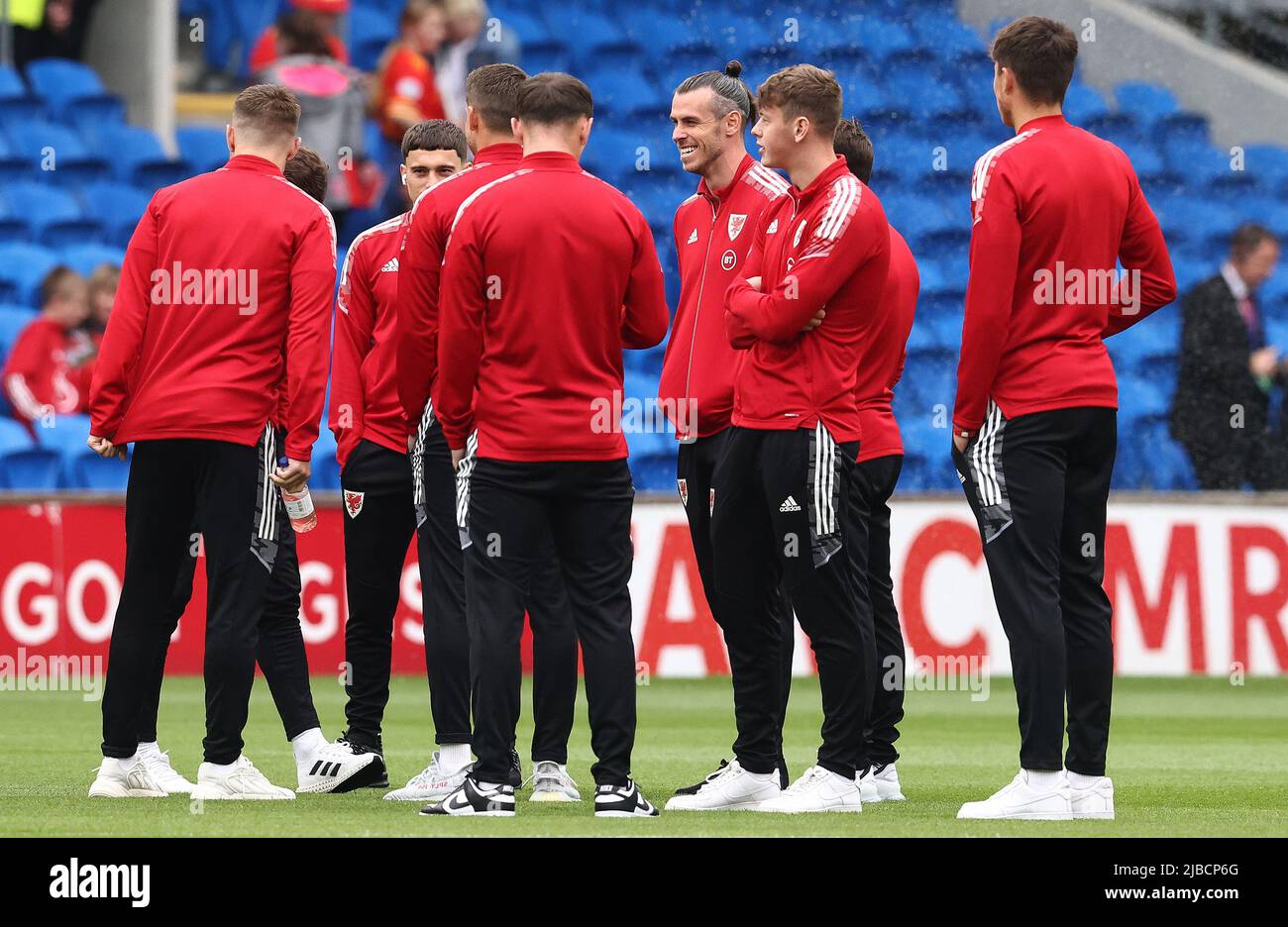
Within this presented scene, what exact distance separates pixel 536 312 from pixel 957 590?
224 inches

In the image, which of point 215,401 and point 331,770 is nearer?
point 215,401

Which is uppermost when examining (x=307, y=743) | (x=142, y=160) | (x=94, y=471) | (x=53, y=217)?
(x=142, y=160)

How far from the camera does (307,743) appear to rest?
6391mm

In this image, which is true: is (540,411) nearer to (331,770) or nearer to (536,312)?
(536,312)

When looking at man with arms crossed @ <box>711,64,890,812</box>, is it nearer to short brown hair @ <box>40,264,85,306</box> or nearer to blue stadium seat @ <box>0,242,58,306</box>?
short brown hair @ <box>40,264,85,306</box>

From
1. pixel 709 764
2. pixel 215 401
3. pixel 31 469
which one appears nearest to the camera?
pixel 215 401

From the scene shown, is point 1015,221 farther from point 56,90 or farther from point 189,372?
point 56,90

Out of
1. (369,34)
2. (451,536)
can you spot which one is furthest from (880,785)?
(369,34)

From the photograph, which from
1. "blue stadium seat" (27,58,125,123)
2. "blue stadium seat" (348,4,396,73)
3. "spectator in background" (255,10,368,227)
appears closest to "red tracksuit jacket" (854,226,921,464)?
"spectator in background" (255,10,368,227)

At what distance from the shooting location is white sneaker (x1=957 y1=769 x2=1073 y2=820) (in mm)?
5539

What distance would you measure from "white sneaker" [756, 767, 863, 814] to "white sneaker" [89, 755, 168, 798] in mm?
1919

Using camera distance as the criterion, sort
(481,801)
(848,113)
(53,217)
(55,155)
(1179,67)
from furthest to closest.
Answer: (1179,67)
(848,113)
(55,155)
(53,217)
(481,801)

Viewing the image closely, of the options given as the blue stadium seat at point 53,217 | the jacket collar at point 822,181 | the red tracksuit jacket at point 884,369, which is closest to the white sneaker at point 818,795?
the red tracksuit jacket at point 884,369

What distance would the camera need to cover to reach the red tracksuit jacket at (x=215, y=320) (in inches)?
236
